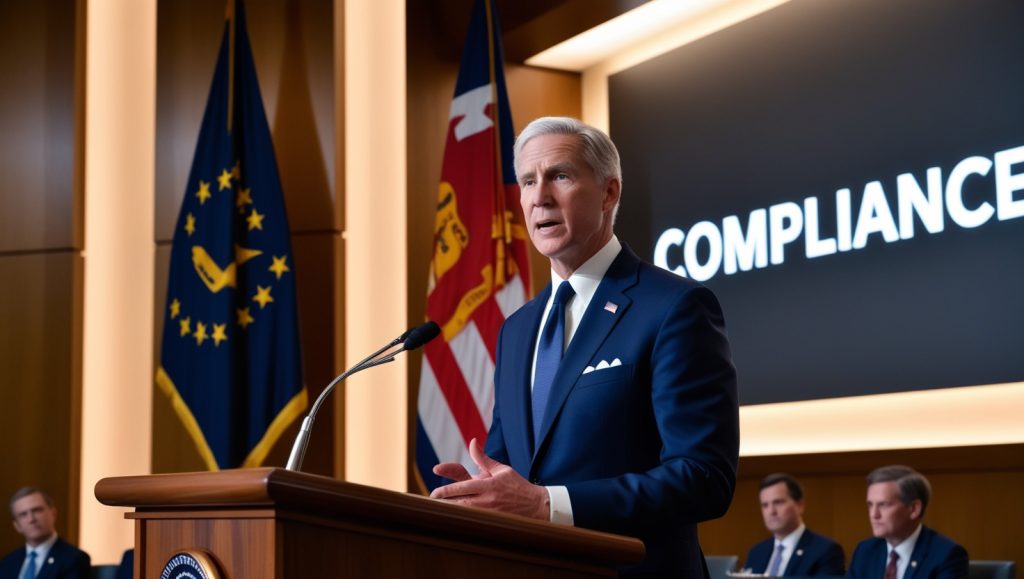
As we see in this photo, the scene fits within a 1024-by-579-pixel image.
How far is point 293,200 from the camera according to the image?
7012 millimetres

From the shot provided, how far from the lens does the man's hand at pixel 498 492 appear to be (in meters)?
1.56

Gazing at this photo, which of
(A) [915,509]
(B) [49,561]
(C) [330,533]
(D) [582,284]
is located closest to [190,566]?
(C) [330,533]

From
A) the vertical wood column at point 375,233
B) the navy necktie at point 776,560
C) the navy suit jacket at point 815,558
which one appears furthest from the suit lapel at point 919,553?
the vertical wood column at point 375,233

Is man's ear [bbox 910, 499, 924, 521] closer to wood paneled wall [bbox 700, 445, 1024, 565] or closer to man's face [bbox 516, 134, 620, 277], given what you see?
wood paneled wall [bbox 700, 445, 1024, 565]

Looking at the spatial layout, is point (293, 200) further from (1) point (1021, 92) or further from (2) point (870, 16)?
(1) point (1021, 92)

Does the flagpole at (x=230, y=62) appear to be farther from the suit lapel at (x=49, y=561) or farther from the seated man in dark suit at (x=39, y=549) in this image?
the suit lapel at (x=49, y=561)

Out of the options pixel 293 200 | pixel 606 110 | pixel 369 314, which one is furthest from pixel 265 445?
pixel 606 110

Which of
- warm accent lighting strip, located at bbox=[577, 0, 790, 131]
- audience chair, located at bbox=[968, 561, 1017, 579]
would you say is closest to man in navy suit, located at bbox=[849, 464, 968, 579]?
audience chair, located at bbox=[968, 561, 1017, 579]

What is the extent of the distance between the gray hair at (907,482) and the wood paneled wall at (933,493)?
1.01ft

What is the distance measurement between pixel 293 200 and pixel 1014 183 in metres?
3.80

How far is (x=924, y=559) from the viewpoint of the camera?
5137mm

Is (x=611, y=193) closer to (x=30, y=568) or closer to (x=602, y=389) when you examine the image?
(x=602, y=389)

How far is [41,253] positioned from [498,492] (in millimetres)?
6083

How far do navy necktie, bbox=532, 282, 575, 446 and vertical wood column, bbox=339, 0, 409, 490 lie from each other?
491 centimetres
